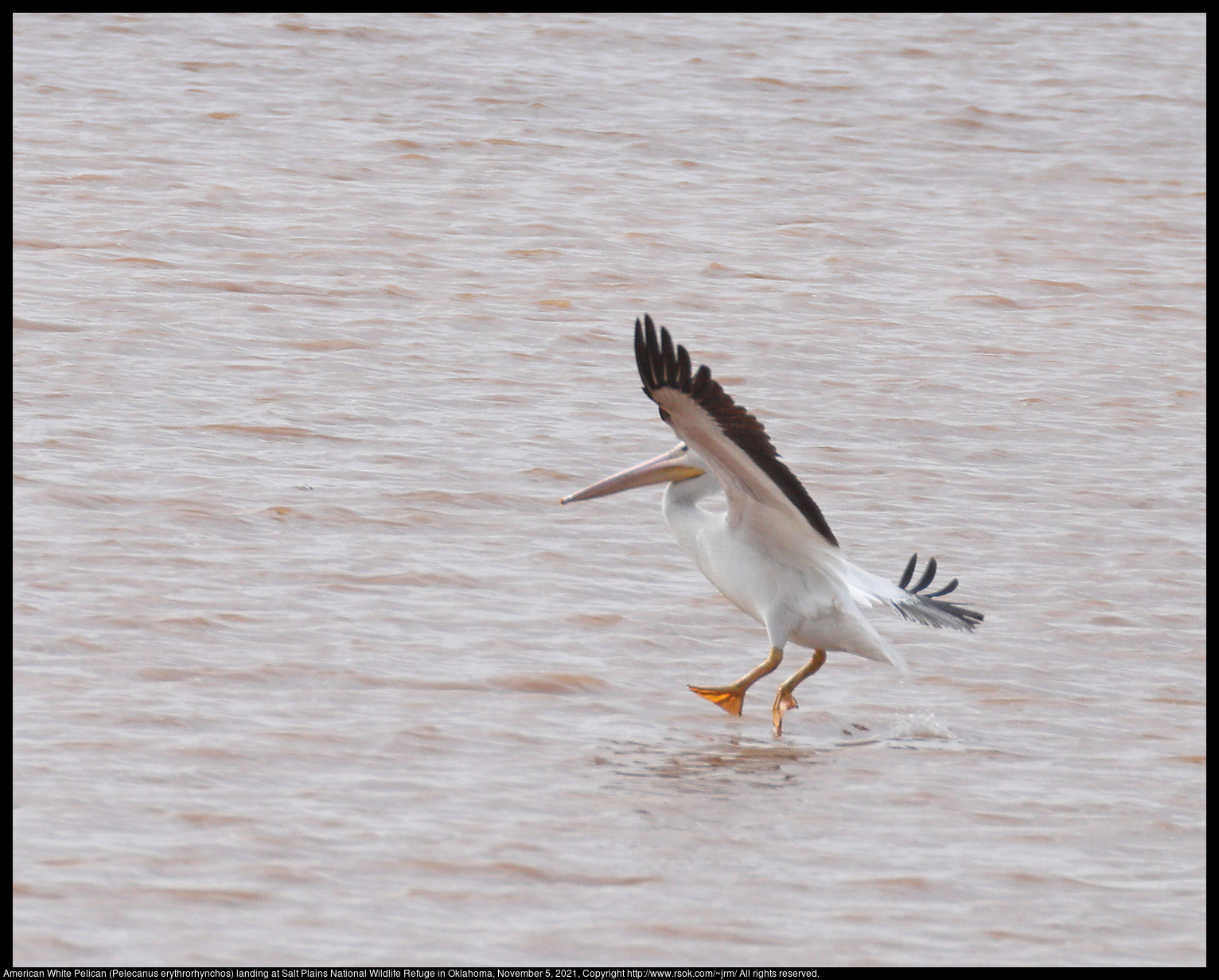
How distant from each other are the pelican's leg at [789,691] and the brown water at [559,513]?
7 cm

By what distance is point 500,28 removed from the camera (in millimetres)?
17938

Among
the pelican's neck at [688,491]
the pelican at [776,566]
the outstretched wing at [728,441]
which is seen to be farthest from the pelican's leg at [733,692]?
the pelican's neck at [688,491]

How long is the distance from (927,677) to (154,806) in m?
2.66

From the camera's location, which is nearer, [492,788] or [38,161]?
[492,788]

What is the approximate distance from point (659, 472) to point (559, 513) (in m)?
1.44

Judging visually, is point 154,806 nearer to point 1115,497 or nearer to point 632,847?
point 632,847

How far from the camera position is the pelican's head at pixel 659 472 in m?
6.54

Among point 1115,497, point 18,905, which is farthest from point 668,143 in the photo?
point 18,905

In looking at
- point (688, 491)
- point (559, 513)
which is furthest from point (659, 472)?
point (559, 513)

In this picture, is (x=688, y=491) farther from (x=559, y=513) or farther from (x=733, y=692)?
(x=559, y=513)

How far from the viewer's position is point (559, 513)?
7965 millimetres

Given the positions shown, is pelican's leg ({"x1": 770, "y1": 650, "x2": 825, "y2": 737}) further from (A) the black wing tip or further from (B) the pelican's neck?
(B) the pelican's neck

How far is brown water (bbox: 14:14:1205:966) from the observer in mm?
4828

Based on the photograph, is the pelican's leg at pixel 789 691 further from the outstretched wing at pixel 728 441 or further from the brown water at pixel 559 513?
the outstretched wing at pixel 728 441
